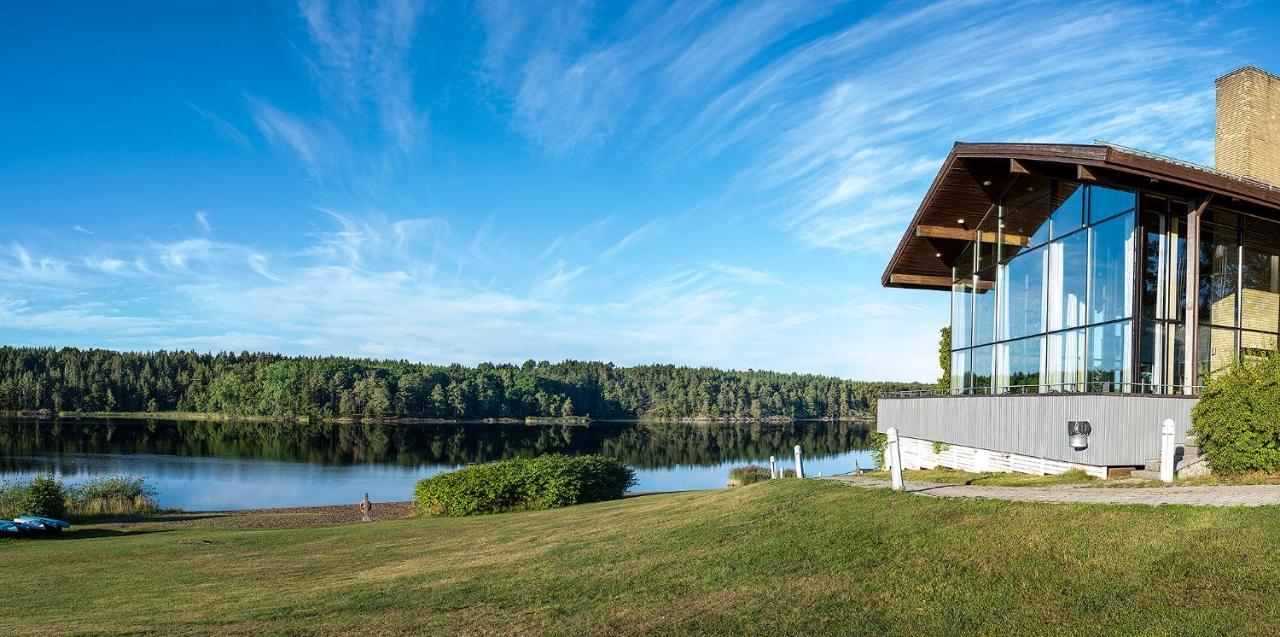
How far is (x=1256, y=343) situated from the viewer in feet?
57.1

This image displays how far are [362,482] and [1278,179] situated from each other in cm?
4107

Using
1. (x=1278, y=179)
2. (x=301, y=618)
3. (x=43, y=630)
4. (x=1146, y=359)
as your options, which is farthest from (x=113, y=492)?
(x=1278, y=179)

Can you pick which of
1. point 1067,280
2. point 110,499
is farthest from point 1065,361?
point 110,499

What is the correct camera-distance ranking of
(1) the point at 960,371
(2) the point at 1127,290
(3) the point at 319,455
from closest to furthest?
1. (2) the point at 1127,290
2. (1) the point at 960,371
3. (3) the point at 319,455

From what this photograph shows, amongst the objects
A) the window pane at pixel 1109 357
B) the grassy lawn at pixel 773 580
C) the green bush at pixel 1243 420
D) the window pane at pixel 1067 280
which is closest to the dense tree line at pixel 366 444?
the window pane at pixel 1067 280

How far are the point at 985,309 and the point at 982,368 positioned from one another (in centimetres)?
155

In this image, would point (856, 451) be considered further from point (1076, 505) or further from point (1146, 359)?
point (1076, 505)

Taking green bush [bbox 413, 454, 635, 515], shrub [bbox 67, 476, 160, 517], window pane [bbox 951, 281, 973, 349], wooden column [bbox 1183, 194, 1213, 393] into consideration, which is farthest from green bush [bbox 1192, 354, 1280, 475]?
shrub [bbox 67, 476, 160, 517]

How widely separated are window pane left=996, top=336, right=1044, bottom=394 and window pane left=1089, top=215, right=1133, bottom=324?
2251mm

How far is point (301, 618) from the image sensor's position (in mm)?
9375

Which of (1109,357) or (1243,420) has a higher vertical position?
(1109,357)

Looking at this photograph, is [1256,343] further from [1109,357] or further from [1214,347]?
[1109,357]

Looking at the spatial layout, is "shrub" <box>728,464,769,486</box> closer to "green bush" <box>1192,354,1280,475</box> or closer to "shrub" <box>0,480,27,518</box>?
"green bush" <box>1192,354,1280,475</box>

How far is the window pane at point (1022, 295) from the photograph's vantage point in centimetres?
1905
